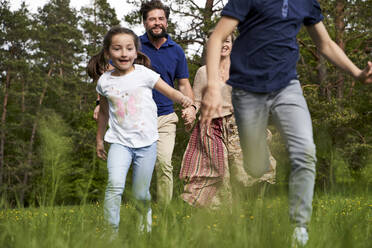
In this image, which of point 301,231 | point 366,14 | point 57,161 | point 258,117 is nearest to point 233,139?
point 258,117

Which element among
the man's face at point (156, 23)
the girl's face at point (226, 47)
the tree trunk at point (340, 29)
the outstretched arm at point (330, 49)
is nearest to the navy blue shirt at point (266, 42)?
the outstretched arm at point (330, 49)

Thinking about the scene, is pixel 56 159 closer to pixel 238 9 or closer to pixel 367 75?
pixel 238 9

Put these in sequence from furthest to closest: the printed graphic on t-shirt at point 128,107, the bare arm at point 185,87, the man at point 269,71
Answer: the bare arm at point 185,87, the printed graphic on t-shirt at point 128,107, the man at point 269,71

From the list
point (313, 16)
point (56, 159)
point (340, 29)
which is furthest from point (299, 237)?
point (340, 29)

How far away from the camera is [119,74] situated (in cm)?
399

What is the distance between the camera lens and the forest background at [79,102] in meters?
2.47

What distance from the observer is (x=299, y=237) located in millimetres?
2604

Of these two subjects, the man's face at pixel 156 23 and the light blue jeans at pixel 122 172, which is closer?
the light blue jeans at pixel 122 172

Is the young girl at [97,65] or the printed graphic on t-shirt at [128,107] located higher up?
the young girl at [97,65]

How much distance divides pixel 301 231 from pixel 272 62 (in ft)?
3.54

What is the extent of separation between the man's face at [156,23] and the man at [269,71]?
249 cm

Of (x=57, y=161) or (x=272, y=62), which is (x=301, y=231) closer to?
(x=272, y=62)

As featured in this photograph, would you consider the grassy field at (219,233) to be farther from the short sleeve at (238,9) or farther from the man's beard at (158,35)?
the man's beard at (158,35)

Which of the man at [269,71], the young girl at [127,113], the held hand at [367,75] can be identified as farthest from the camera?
the young girl at [127,113]
